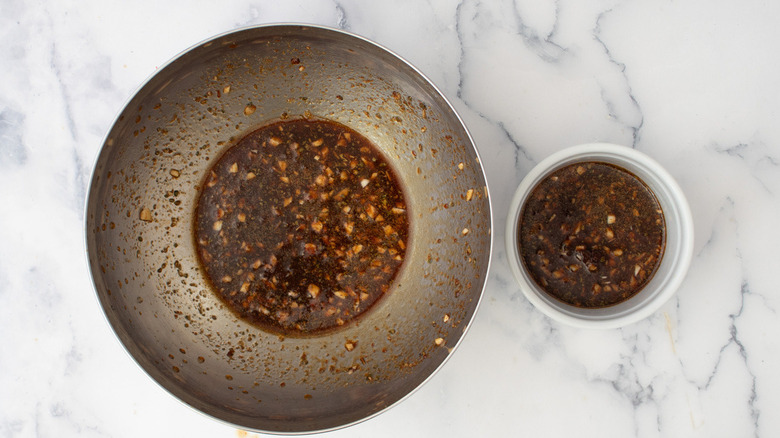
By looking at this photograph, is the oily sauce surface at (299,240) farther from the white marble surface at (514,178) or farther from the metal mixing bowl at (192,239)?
the white marble surface at (514,178)

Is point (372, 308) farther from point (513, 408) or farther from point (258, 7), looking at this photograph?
point (258, 7)

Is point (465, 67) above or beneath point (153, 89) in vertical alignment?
beneath

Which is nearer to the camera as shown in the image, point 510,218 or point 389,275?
point 510,218

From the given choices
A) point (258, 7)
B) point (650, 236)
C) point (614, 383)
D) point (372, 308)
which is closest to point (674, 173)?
point (650, 236)

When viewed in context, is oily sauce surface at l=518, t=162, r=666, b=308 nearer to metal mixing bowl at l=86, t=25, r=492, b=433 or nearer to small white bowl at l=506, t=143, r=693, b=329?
small white bowl at l=506, t=143, r=693, b=329

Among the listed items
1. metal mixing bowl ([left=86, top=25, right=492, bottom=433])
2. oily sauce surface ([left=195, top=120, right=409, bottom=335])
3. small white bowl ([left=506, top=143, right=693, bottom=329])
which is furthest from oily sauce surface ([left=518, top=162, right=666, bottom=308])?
oily sauce surface ([left=195, top=120, right=409, bottom=335])

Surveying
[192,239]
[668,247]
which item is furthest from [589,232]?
[192,239]
